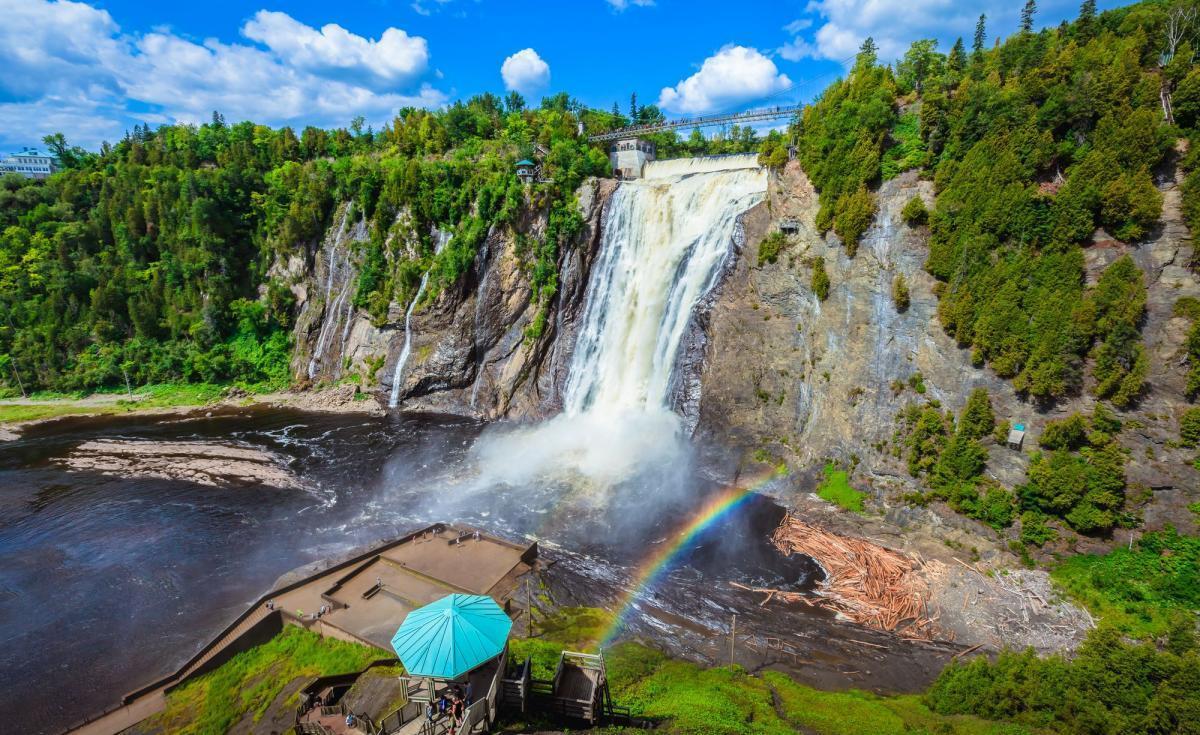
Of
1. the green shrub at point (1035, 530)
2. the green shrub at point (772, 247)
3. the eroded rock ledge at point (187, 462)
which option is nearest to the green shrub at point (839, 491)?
the green shrub at point (1035, 530)

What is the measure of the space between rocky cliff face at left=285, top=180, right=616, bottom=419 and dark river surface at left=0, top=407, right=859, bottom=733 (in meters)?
6.88

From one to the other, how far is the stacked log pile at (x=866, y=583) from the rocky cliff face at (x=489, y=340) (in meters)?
21.6

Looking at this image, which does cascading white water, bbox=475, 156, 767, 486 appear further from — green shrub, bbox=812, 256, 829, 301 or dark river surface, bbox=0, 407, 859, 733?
green shrub, bbox=812, 256, 829, 301

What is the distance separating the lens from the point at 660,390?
36031 mm

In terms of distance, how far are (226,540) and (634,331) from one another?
87.6 feet

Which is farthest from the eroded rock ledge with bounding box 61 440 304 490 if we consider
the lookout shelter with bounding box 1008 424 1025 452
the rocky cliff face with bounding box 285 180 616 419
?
the lookout shelter with bounding box 1008 424 1025 452

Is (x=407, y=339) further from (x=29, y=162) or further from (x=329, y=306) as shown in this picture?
(x=29, y=162)

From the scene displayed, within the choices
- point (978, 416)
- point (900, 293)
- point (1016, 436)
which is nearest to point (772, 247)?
point (900, 293)

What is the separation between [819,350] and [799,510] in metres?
9.27

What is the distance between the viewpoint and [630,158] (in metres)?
56.2

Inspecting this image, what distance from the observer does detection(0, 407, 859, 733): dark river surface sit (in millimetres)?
18859


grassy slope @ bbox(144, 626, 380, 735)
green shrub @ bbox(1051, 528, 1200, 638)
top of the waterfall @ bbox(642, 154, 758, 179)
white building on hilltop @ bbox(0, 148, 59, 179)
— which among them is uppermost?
white building on hilltop @ bbox(0, 148, 59, 179)

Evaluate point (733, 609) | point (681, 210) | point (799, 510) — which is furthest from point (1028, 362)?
point (681, 210)

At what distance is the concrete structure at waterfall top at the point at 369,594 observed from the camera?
16.4 meters
